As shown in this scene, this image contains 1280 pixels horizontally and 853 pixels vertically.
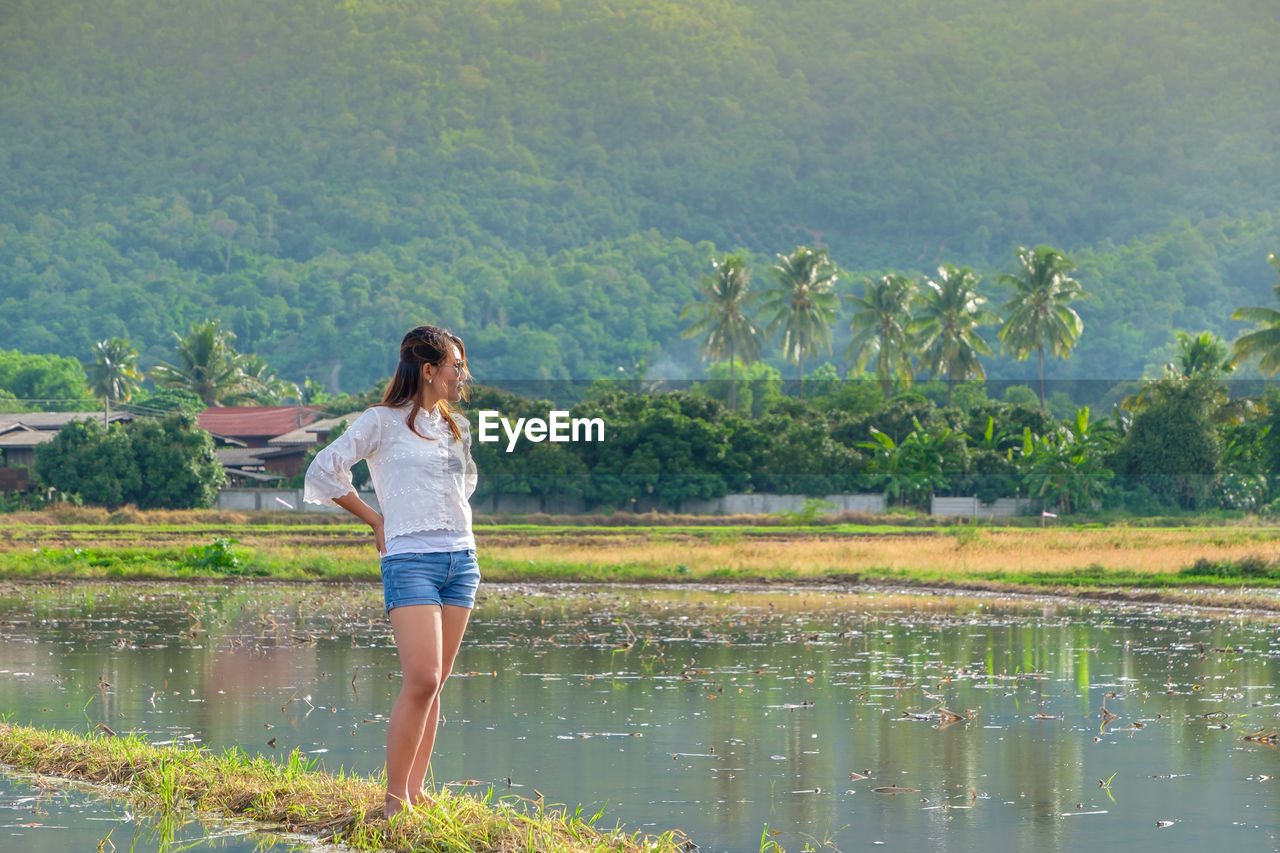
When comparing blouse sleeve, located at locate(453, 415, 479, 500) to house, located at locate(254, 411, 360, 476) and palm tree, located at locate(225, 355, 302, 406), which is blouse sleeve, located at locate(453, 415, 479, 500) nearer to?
house, located at locate(254, 411, 360, 476)

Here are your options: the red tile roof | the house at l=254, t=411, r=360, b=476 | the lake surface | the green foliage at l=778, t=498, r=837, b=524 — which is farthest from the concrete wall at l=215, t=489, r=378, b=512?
the lake surface

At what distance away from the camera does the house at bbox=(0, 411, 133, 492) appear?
62.7 metres

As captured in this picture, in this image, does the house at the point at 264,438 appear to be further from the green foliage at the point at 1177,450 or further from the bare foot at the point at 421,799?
the bare foot at the point at 421,799

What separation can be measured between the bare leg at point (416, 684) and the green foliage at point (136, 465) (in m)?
49.7

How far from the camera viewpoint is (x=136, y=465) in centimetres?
5372

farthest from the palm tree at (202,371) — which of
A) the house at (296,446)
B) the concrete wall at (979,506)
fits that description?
the concrete wall at (979,506)

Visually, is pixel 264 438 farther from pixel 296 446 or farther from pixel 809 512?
pixel 809 512

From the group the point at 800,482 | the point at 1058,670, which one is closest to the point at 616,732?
the point at 1058,670

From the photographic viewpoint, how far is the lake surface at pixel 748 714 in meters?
7.54

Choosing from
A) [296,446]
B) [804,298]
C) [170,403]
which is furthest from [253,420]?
[804,298]

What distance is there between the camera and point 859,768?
359 inches

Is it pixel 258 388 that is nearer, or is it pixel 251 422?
pixel 251 422

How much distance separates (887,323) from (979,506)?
2992 centimetres

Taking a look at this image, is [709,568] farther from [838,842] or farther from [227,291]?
[227,291]
